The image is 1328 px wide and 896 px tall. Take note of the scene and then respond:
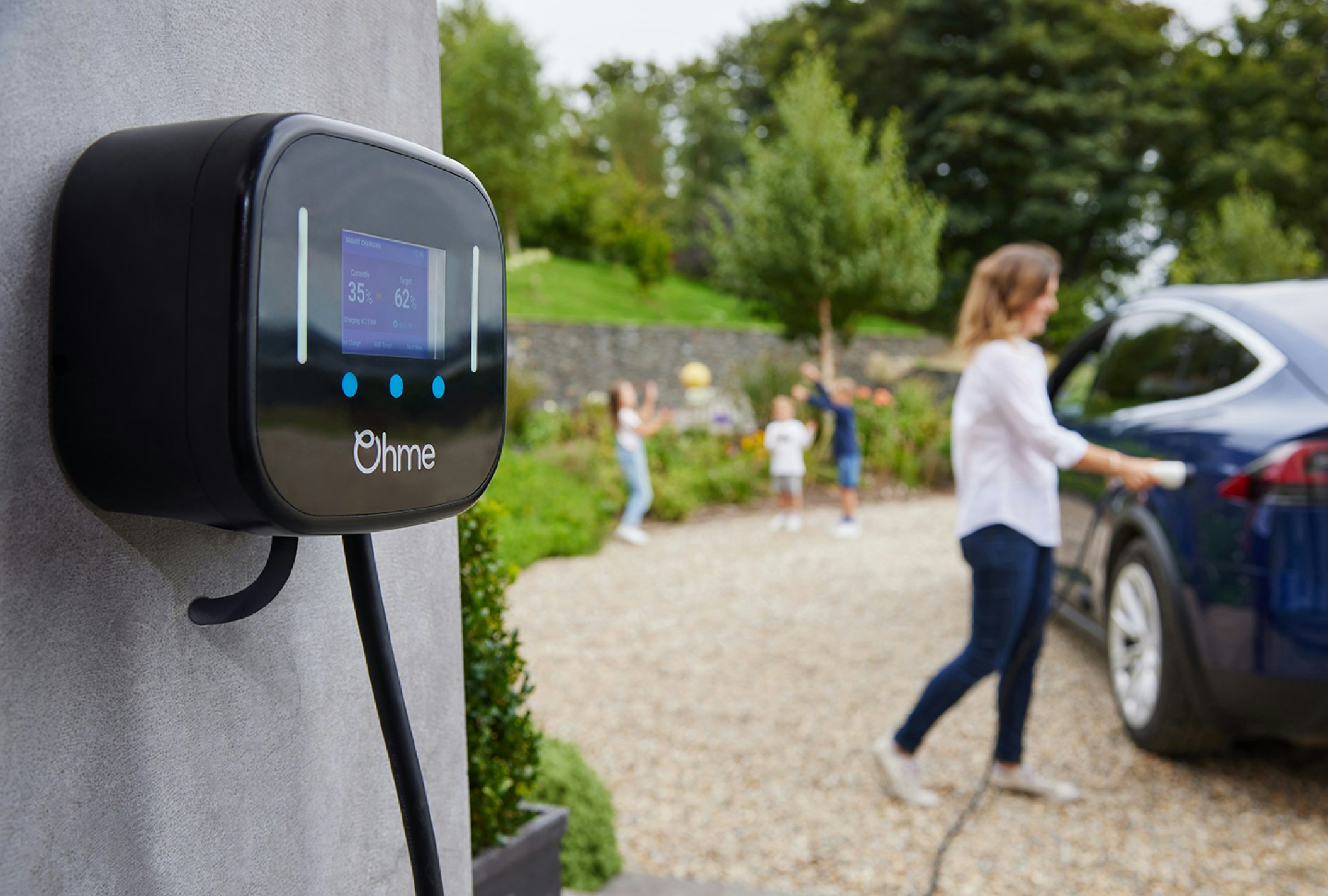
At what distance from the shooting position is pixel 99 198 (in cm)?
74

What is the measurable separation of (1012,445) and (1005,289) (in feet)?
1.65

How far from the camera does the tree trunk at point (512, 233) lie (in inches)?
1048

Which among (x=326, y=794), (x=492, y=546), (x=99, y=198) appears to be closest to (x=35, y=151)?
(x=99, y=198)

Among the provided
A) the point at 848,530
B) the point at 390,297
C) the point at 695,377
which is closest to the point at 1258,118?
the point at 695,377

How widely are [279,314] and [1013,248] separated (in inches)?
112

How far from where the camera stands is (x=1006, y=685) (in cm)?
333

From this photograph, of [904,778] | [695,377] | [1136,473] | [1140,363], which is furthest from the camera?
[695,377]

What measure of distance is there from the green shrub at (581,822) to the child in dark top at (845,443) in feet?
22.7

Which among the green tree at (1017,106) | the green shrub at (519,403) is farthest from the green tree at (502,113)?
the green shrub at (519,403)

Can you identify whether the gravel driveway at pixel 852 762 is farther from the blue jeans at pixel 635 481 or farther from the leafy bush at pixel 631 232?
the leafy bush at pixel 631 232

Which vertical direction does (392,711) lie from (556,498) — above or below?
above

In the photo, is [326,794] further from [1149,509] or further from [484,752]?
[1149,509]

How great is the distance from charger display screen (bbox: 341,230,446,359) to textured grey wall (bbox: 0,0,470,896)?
0.19 metres

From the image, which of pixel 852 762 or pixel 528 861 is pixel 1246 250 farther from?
pixel 528 861
